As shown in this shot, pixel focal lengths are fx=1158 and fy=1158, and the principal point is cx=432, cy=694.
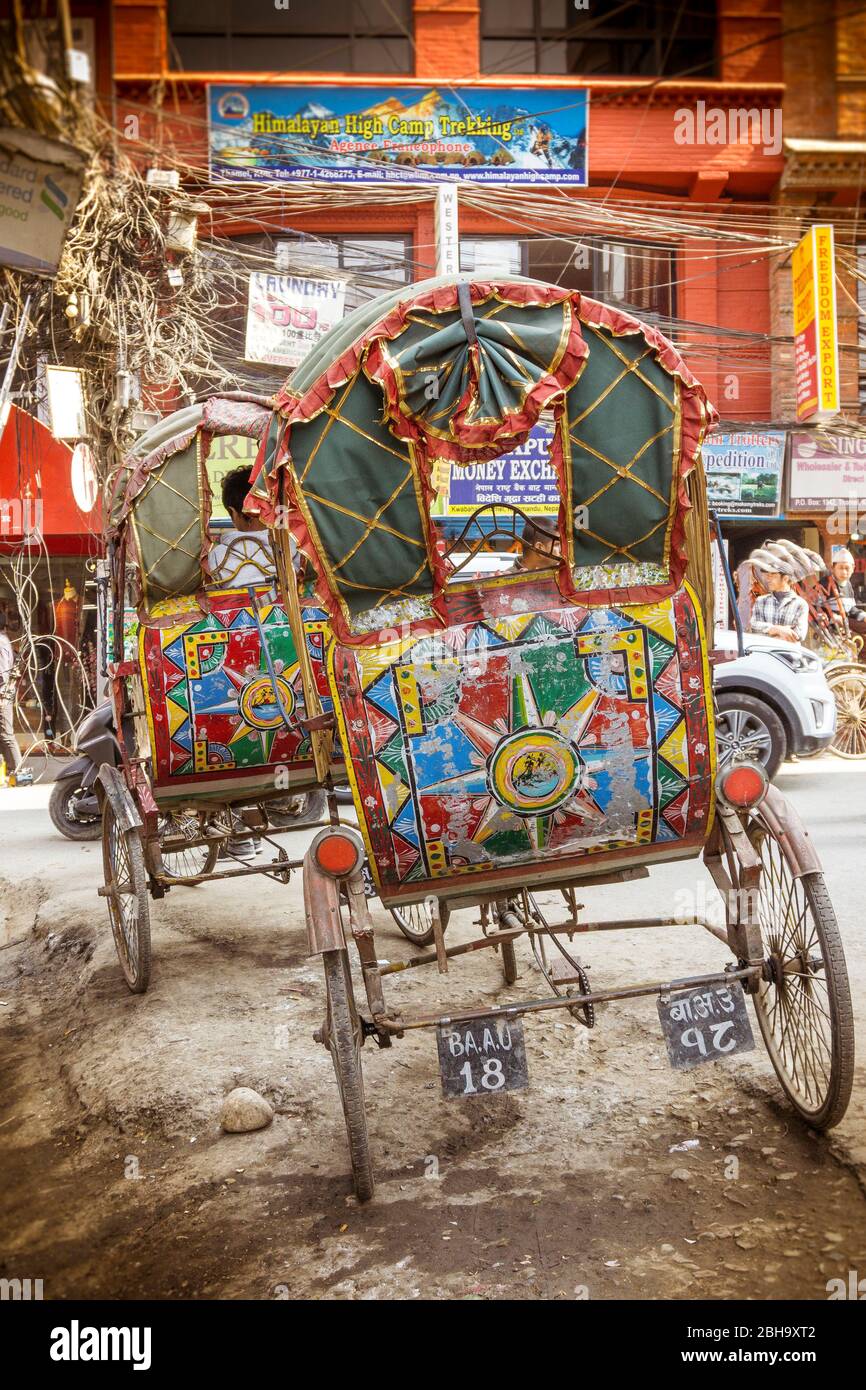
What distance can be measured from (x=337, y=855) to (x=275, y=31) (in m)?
1.94

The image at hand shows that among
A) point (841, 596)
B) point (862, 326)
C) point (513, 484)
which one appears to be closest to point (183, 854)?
point (513, 484)

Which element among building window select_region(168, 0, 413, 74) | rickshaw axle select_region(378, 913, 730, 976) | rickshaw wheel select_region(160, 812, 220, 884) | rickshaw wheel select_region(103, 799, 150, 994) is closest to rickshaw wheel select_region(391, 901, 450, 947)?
rickshaw wheel select_region(160, 812, 220, 884)

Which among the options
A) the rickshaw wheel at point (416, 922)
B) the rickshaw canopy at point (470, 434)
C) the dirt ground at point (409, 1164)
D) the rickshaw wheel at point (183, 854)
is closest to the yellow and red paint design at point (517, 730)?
the rickshaw canopy at point (470, 434)

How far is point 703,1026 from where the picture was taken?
301cm

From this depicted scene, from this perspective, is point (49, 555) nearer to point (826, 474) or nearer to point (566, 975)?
point (826, 474)

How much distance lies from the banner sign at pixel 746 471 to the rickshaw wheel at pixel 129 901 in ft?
35.6

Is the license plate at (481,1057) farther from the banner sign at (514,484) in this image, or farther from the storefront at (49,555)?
the banner sign at (514,484)

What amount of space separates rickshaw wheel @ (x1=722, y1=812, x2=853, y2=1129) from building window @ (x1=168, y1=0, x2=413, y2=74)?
220 cm

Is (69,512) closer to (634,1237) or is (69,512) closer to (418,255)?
(418,255)

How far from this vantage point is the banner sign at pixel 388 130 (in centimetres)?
323

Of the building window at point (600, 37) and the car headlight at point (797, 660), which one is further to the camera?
the car headlight at point (797, 660)

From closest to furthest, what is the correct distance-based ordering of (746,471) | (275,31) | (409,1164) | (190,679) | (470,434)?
(275,31) → (470,434) → (409,1164) → (190,679) → (746,471)

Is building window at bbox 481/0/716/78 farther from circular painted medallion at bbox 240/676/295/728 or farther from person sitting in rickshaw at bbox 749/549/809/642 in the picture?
person sitting in rickshaw at bbox 749/549/809/642
